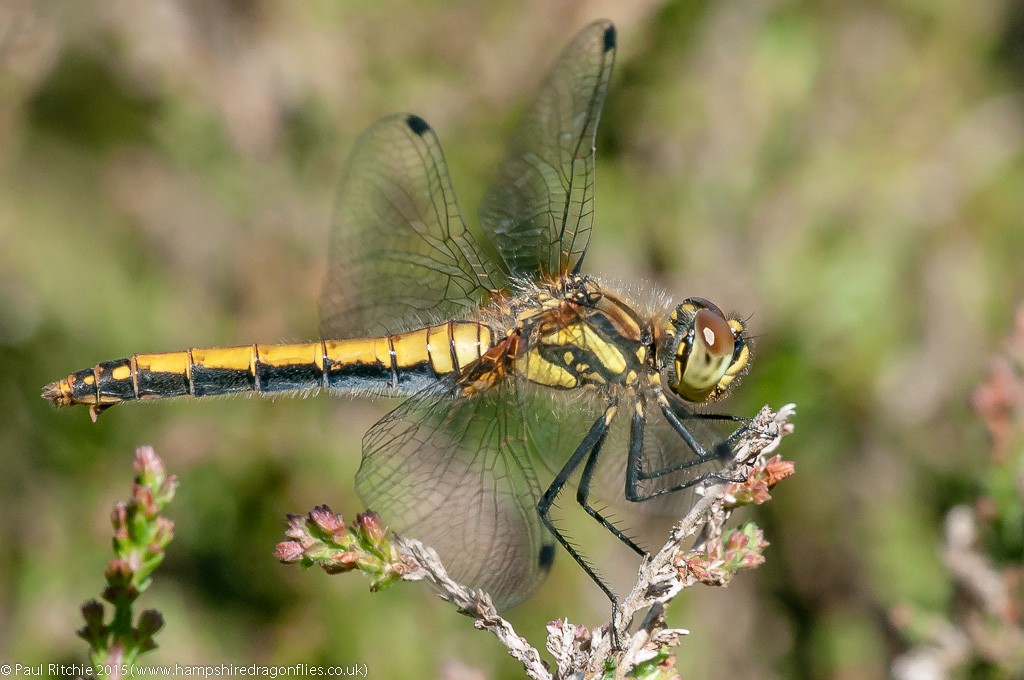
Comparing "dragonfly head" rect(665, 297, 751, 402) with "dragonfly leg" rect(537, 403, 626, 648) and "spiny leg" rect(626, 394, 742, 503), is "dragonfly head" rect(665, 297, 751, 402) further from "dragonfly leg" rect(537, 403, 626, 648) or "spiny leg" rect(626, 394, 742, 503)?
"dragonfly leg" rect(537, 403, 626, 648)

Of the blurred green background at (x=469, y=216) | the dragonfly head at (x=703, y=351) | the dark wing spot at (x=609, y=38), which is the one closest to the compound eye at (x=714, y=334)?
the dragonfly head at (x=703, y=351)

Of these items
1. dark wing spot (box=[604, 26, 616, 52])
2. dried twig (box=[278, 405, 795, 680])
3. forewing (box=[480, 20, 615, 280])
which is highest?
dark wing spot (box=[604, 26, 616, 52])

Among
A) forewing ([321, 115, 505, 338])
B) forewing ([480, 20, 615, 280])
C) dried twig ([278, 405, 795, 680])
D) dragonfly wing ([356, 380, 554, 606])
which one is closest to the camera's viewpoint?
dried twig ([278, 405, 795, 680])

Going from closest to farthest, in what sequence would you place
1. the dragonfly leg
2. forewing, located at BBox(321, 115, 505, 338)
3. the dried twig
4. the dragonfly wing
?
the dried twig < the dragonfly wing < the dragonfly leg < forewing, located at BBox(321, 115, 505, 338)

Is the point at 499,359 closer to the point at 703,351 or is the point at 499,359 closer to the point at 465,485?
the point at 465,485

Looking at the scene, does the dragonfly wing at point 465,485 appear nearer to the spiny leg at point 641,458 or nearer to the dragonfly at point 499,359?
the dragonfly at point 499,359

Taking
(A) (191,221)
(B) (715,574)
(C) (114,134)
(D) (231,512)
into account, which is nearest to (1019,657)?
(B) (715,574)

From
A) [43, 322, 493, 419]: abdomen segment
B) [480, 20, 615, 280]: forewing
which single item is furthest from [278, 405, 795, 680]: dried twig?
[480, 20, 615, 280]: forewing

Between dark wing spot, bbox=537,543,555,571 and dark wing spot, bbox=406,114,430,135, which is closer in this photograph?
dark wing spot, bbox=537,543,555,571
